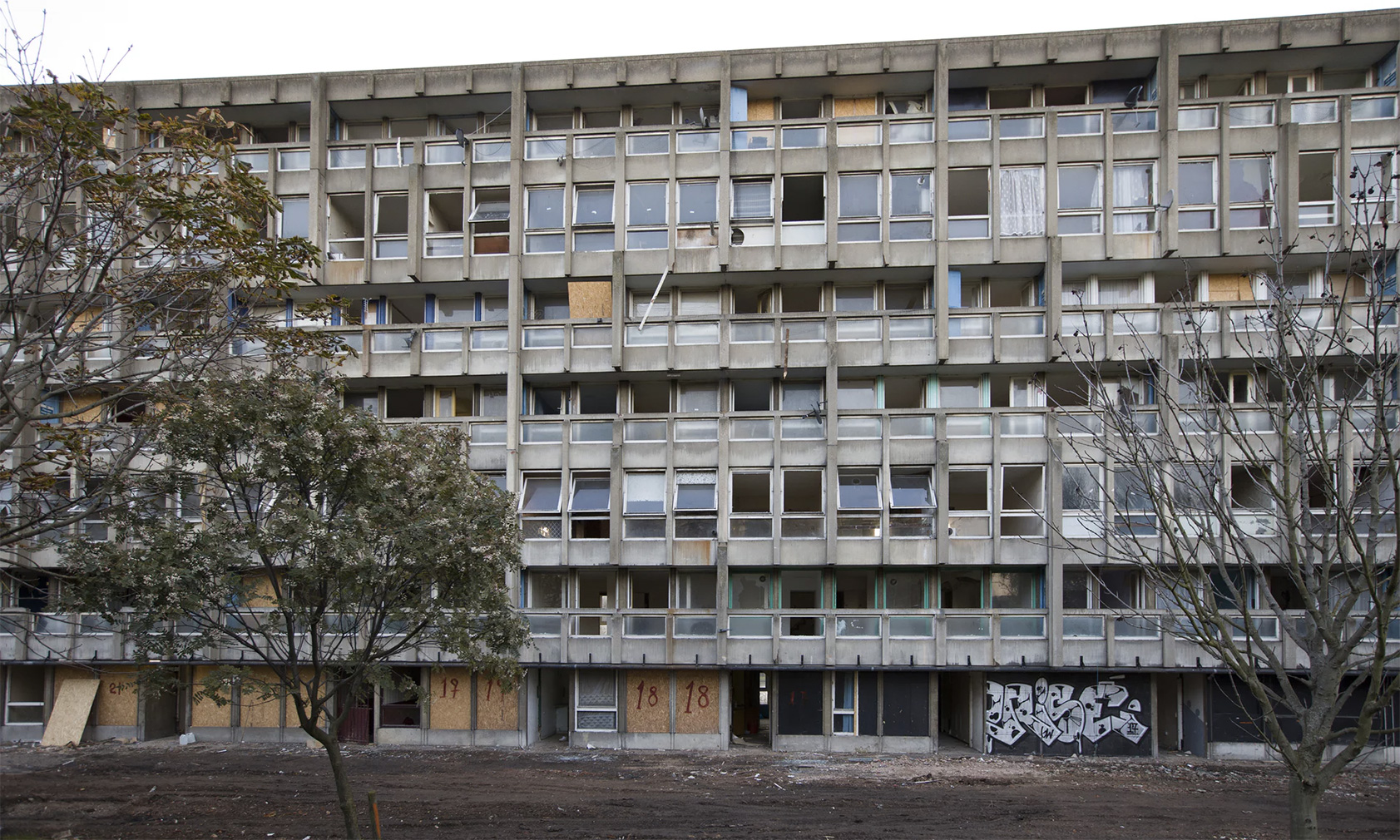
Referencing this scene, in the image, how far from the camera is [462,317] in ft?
86.5

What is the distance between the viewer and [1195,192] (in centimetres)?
2403

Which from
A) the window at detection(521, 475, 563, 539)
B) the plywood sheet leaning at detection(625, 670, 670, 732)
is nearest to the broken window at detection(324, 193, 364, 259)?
the window at detection(521, 475, 563, 539)

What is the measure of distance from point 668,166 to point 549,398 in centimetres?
762

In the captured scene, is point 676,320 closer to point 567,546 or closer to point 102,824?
point 567,546

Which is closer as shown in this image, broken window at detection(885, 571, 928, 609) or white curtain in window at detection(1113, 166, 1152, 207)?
white curtain in window at detection(1113, 166, 1152, 207)

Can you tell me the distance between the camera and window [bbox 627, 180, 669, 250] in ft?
82.2

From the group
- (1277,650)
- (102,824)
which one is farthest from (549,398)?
(1277,650)

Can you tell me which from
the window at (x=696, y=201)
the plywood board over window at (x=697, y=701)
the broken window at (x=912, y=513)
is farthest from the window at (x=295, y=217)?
the broken window at (x=912, y=513)

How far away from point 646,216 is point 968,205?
374 inches

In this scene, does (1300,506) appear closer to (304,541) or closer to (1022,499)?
(304,541)

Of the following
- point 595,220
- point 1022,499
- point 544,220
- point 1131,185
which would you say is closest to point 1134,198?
point 1131,185

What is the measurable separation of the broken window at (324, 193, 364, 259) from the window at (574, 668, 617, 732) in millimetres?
14064

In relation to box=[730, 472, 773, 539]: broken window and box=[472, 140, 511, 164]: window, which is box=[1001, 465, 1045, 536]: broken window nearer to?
box=[730, 472, 773, 539]: broken window

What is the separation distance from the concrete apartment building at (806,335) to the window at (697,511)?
9 cm
